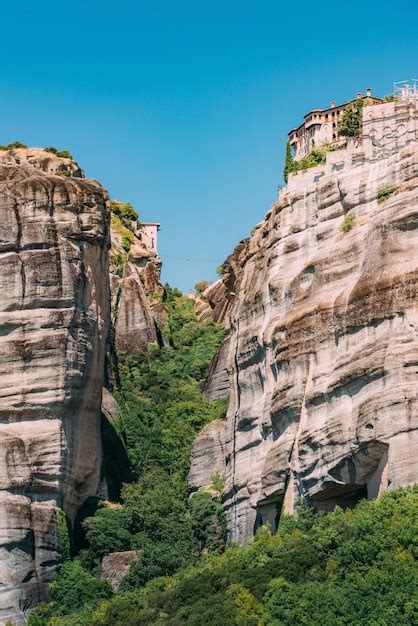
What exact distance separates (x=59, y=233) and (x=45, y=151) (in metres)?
11.5

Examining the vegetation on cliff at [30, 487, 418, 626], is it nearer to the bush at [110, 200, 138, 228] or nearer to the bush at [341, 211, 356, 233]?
the bush at [341, 211, 356, 233]

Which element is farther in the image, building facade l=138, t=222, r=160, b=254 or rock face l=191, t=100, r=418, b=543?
building facade l=138, t=222, r=160, b=254

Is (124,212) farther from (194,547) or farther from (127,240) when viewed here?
(194,547)

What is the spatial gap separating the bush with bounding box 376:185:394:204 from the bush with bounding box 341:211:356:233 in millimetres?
1291

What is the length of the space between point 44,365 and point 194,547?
840 cm

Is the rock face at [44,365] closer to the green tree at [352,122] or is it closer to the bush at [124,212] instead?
the green tree at [352,122]

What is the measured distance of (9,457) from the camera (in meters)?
82.4

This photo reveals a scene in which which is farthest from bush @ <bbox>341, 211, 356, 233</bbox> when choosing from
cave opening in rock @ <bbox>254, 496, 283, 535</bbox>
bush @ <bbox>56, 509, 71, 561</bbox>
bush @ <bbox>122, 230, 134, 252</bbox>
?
bush @ <bbox>122, 230, 134, 252</bbox>

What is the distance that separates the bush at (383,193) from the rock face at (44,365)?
13148mm

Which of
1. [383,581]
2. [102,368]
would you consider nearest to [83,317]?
[102,368]

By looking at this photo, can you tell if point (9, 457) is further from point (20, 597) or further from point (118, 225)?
point (118, 225)

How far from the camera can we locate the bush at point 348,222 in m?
78.7

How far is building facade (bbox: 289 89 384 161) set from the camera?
4301 inches

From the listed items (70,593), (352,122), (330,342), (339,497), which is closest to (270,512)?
(339,497)
